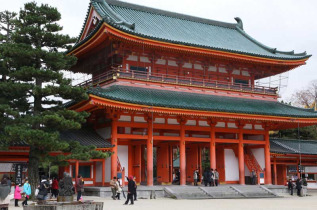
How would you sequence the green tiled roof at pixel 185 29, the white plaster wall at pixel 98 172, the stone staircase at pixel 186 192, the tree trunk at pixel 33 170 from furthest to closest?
1. the green tiled roof at pixel 185 29
2. the white plaster wall at pixel 98 172
3. the stone staircase at pixel 186 192
4. the tree trunk at pixel 33 170

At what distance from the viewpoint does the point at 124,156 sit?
102 ft

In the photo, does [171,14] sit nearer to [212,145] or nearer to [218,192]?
[212,145]

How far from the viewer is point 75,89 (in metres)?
24.5

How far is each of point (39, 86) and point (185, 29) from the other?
60.3 ft

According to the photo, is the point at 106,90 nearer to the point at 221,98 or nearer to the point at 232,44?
the point at 221,98

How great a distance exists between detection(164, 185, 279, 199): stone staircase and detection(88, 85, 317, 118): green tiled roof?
5684 millimetres

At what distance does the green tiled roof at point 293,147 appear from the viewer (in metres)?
37.3

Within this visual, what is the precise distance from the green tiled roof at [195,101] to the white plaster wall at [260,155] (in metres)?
3.88

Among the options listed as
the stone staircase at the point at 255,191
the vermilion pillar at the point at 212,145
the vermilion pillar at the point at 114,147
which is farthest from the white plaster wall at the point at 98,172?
the stone staircase at the point at 255,191

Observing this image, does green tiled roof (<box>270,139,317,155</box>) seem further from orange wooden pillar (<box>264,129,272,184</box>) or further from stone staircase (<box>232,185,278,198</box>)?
stone staircase (<box>232,185,278,198</box>)

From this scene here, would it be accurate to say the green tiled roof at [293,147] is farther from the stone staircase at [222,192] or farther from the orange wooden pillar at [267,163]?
the stone staircase at [222,192]

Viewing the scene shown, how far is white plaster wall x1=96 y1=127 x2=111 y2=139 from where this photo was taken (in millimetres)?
29728

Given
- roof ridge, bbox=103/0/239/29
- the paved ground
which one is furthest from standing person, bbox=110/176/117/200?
roof ridge, bbox=103/0/239/29

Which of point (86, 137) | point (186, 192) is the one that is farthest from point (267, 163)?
point (86, 137)
